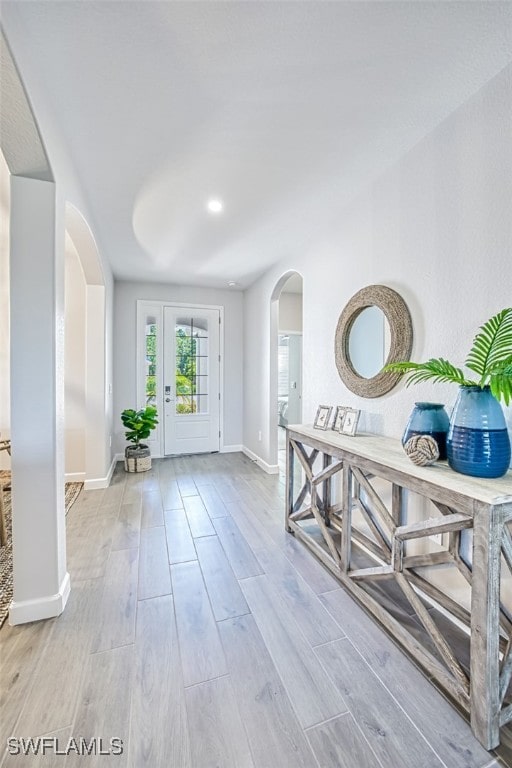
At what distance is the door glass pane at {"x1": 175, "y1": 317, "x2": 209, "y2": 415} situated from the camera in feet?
15.9

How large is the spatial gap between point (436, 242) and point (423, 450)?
110 centimetres

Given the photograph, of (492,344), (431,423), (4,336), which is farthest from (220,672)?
(4,336)

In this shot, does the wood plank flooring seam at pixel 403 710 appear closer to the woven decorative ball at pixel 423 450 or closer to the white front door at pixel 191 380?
the woven decorative ball at pixel 423 450

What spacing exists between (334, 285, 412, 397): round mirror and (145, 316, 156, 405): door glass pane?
2.98 metres

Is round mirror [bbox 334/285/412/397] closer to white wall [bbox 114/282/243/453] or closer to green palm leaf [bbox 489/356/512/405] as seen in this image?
green palm leaf [bbox 489/356/512/405]

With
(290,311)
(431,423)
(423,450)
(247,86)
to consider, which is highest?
(247,86)

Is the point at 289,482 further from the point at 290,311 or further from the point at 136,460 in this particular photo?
the point at 290,311

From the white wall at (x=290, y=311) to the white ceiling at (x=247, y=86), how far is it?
9.84 ft

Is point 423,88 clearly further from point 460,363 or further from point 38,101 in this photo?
point 38,101

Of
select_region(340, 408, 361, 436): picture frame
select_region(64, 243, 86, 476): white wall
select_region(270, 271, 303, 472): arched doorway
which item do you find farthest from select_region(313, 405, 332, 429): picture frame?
select_region(64, 243, 86, 476): white wall

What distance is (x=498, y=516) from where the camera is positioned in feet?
3.56

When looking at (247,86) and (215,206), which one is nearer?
(247,86)

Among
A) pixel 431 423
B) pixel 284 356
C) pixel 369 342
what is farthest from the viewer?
pixel 284 356

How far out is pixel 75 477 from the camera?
12.2 feet
